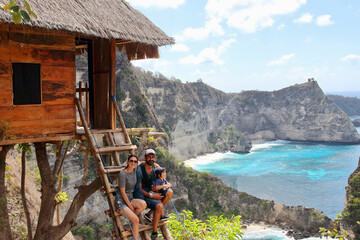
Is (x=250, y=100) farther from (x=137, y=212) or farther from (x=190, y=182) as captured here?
(x=137, y=212)

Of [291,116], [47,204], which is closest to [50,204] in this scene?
[47,204]

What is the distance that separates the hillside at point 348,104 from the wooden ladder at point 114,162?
480 ft

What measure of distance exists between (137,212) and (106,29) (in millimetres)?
3736

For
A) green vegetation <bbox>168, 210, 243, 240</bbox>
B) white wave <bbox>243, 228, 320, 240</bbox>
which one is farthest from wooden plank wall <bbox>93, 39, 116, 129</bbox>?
white wave <bbox>243, 228, 320, 240</bbox>

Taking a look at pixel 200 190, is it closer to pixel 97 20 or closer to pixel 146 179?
pixel 97 20

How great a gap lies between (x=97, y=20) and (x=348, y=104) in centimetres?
15182

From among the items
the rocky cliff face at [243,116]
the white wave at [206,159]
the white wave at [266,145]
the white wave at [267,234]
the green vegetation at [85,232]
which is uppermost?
the rocky cliff face at [243,116]

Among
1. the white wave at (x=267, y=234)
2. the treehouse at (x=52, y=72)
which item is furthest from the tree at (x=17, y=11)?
the white wave at (x=267, y=234)

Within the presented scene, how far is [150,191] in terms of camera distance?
19.3 feet

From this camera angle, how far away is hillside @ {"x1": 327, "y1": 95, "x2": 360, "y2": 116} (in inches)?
5482

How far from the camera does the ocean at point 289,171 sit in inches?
1907

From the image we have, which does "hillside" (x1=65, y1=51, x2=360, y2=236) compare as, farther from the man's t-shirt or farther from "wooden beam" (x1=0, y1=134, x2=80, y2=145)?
the man's t-shirt

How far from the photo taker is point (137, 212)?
5.67 m

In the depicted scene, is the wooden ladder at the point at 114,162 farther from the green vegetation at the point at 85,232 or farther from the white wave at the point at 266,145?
the white wave at the point at 266,145
